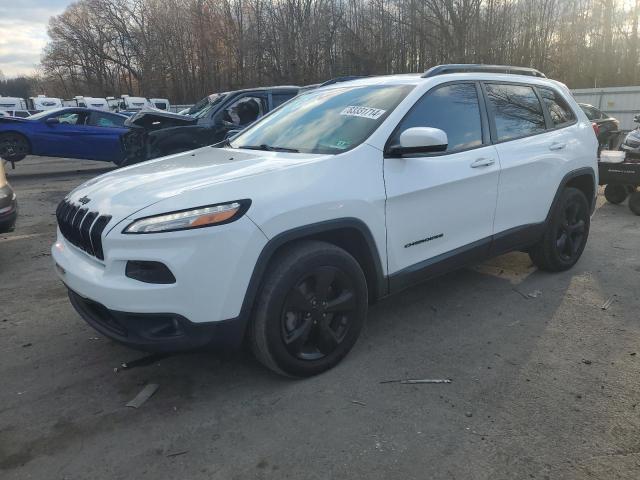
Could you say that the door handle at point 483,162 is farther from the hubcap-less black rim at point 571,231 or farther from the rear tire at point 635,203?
the rear tire at point 635,203

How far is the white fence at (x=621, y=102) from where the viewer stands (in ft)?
63.8

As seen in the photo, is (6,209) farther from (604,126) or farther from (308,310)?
(604,126)

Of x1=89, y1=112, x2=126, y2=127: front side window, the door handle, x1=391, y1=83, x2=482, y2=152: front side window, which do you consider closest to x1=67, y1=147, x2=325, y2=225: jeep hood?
x1=391, y1=83, x2=482, y2=152: front side window

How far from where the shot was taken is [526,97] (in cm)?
439

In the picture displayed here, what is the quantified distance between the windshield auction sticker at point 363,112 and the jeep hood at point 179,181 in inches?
20.6

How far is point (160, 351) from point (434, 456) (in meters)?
1.44

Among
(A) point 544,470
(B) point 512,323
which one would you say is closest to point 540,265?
(B) point 512,323

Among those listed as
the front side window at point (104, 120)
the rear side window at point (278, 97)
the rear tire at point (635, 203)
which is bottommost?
the rear tire at point (635, 203)

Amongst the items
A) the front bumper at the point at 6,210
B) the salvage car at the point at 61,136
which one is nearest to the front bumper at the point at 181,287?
the front bumper at the point at 6,210

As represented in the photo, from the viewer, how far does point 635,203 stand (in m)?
7.42

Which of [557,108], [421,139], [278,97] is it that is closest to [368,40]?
[278,97]

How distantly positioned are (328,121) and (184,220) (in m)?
1.50

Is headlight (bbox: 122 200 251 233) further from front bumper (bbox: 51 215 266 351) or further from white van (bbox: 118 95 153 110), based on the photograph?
white van (bbox: 118 95 153 110)

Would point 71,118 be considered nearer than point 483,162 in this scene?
No
